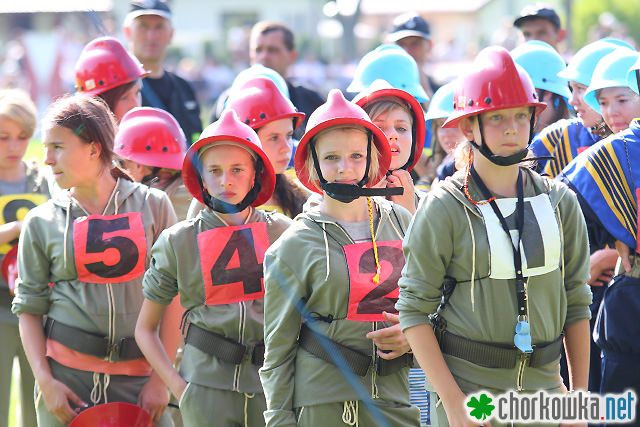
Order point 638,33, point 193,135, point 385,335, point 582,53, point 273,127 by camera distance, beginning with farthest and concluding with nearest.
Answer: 1. point 638,33
2. point 193,135
3. point 582,53
4. point 273,127
5. point 385,335

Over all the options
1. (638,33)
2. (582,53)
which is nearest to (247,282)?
(582,53)

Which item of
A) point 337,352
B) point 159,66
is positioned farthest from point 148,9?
point 337,352

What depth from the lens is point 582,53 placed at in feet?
24.8

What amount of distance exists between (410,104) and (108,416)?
6.92 ft

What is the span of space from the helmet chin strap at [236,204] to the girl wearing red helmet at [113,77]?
2.33m

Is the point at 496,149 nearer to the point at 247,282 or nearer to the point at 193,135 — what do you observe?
the point at 247,282

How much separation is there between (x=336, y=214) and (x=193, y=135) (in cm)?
473

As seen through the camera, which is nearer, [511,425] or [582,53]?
[511,425]

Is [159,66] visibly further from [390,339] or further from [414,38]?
[390,339]

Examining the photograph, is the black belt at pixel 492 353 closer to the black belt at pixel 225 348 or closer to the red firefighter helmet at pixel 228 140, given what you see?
the black belt at pixel 225 348

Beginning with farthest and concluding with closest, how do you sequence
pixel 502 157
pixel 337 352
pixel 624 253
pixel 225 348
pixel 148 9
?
pixel 148 9
pixel 624 253
pixel 225 348
pixel 337 352
pixel 502 157

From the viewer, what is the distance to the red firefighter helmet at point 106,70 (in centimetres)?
782

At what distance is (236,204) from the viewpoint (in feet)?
18.2

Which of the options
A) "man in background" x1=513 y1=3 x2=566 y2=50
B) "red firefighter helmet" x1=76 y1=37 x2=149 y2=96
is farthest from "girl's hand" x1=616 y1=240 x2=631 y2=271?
"man in background" x1=513 y1=3 x2=566 y2=50
